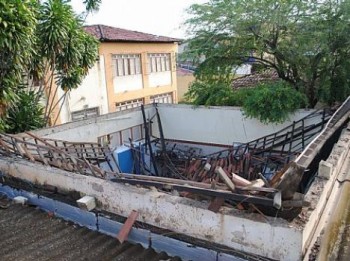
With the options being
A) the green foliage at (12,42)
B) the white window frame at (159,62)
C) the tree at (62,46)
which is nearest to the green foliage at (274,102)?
the tree at (62,46)

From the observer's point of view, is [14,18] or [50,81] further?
[50,81]

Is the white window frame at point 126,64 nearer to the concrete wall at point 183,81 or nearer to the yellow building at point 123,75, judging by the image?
the yellow building at point 123,75

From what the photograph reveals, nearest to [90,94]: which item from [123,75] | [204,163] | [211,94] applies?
[123,75]

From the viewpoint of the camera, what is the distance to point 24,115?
33.5 ft

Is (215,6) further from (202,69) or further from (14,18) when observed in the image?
(14,18)

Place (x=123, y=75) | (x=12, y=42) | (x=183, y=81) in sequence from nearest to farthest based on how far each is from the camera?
(x=12, y=42)
(x=123, y=75)
(x=183, y=81)

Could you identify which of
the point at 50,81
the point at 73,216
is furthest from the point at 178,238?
the point at 50,81

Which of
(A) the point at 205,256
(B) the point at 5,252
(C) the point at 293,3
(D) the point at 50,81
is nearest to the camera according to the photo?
(A) the point at 205,256

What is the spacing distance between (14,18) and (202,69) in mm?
7961

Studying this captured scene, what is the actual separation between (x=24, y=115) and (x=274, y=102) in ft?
26.0

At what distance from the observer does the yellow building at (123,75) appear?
16.5 meters

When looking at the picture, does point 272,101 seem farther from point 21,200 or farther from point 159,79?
point 159,79

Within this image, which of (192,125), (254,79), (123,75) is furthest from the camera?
Result: (123,75)

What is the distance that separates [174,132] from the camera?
47.6 ft
